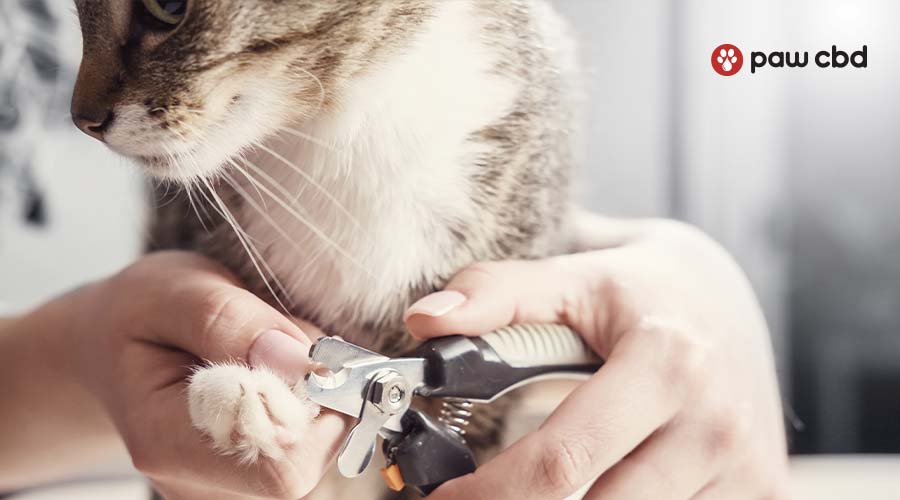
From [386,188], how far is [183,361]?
0.14m

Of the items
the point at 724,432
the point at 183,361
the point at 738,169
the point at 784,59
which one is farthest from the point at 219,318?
the point at 738,169

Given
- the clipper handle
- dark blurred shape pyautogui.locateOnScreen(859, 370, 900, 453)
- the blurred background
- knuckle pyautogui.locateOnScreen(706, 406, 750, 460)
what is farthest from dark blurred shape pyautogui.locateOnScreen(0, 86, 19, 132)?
dark blurred shape pyautogui.locateOnScreen(859, 370, 900, 453)

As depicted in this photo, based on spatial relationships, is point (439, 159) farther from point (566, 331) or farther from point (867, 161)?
point (867, 161)

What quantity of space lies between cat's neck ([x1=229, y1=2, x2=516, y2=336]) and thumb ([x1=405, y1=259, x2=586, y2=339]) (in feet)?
0.12

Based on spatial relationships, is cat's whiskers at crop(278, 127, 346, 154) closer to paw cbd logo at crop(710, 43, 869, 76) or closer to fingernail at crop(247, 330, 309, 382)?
fingernail at crop(247, 330, 309, 382)

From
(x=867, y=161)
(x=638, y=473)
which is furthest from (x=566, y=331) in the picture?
(x=867, y=161)

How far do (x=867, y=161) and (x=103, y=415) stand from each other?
692 mm

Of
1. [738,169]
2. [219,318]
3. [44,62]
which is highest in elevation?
[44,62]

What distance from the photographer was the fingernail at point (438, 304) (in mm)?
424

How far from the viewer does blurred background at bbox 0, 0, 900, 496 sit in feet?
2.09

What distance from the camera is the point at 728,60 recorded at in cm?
64

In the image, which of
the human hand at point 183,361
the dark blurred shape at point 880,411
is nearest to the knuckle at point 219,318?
the human hand at point 183,361

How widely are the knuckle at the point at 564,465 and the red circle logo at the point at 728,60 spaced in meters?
0.32

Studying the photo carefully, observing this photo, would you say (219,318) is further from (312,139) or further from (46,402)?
(46,402)
